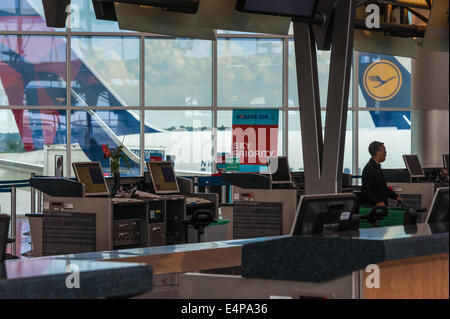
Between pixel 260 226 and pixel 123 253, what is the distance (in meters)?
5.35

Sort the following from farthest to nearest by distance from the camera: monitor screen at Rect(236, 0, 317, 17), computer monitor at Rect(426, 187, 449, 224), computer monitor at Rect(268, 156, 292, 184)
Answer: computer monitor at Rect(268, 156, 292, 184) → monitor screen at Rect(236, 0, 317, 17) → computer monitor at Rect(426, 187, 449, 224)

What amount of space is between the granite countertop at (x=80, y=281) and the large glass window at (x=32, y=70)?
13135 millimetres

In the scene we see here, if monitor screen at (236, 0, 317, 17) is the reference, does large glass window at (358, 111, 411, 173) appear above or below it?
below

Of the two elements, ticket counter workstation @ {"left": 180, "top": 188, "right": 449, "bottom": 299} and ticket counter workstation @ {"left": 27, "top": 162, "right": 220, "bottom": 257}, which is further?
ticket counter workstation @ {"left": 27, "top": 162, "right": 220, "bottom": 257}

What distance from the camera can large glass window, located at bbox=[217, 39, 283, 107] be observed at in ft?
49.3

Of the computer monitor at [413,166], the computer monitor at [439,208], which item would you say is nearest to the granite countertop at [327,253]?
the computer monitor at [439,208]

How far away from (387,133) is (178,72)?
480 cm

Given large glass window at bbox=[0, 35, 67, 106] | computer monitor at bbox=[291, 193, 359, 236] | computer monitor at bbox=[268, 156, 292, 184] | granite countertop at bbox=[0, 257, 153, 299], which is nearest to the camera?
granite countertop at bbox=[0, 257, 153, 299]

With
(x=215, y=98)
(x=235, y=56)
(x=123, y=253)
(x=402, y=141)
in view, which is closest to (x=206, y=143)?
(x=215, y=98)

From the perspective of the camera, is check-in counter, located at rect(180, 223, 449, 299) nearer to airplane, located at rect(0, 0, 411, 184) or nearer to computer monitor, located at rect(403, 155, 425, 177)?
computer monitor, located at rect(403, 155, 425, 177)

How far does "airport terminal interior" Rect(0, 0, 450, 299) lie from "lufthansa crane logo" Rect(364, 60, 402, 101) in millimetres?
32

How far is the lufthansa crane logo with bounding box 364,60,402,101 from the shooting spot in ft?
51.2

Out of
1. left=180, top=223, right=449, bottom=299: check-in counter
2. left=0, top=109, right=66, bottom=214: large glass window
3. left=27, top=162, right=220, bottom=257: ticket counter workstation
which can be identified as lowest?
left=27, top=162, right=220, bottom=257: ticket counter workstation

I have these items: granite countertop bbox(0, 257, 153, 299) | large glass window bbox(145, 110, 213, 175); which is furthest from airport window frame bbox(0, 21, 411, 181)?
granite countertop bbox(0, 257, 153, 299)
